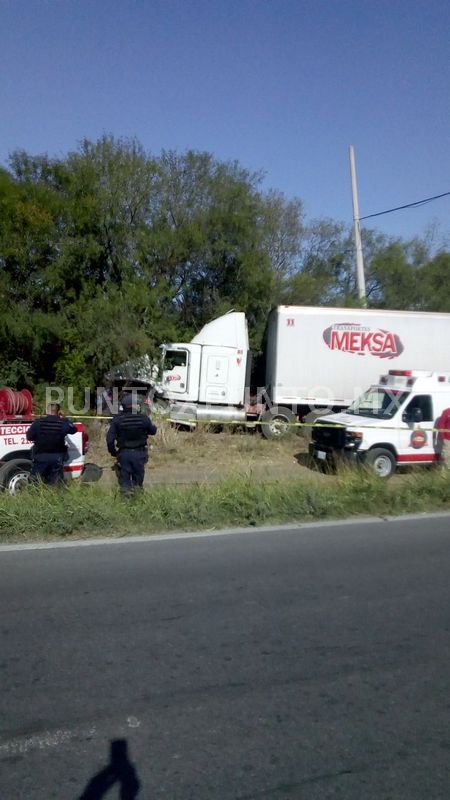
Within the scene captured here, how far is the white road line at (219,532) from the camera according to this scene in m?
7.22

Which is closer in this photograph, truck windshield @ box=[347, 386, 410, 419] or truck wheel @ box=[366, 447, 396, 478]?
truck wheel @ box=[366, 447, 396, 478]

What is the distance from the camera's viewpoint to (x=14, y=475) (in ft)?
32.7

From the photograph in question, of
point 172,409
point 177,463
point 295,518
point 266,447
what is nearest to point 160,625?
point 295,518

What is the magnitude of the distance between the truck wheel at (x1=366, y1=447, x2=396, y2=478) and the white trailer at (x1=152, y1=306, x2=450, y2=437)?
18.3 ft

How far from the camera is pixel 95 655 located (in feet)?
15.0

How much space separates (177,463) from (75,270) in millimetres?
5980

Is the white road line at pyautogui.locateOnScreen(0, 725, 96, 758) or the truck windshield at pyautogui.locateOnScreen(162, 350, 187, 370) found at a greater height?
the truck windshield at pyautogui.locateOnScreen(162, 350, 187, 370)

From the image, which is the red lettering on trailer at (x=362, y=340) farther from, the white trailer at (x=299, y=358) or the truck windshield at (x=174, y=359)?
the truck windshield at (x=174, y=359)

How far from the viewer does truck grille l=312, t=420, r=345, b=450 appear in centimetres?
1339

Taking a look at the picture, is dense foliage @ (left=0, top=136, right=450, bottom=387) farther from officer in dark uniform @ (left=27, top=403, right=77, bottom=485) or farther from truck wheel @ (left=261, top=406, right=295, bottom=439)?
officer in dark uniform @ (left=27, top=403, right=77, bottom=485)

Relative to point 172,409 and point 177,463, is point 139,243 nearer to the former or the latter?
point 172,409

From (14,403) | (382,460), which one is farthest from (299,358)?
(14,403)

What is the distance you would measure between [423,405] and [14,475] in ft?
25.6

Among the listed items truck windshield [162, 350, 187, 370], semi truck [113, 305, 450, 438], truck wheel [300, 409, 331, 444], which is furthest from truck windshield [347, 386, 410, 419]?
truck windshield [162, 350, 187, 370]
